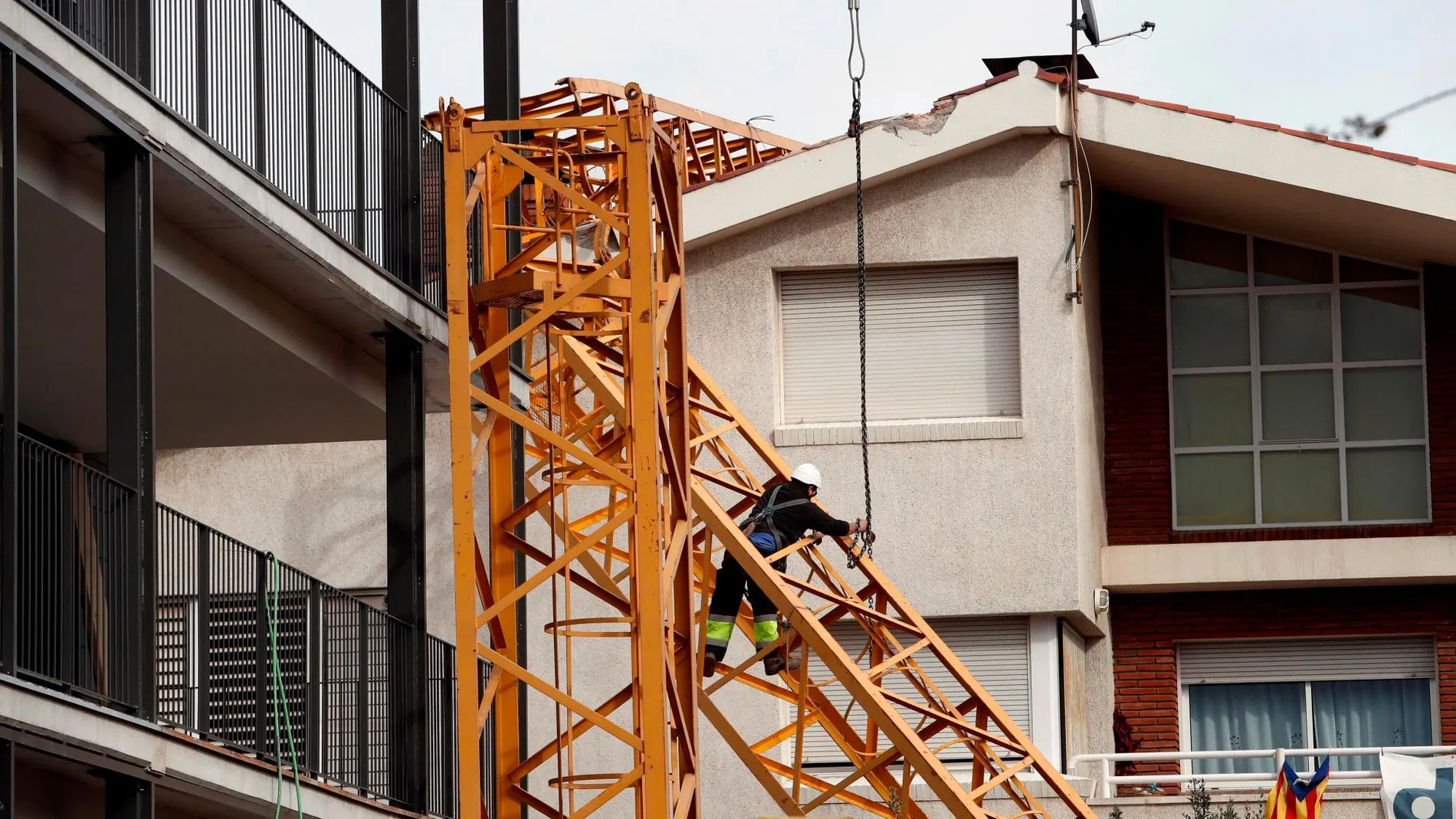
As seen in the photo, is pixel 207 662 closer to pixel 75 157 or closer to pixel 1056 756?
pixel 75 157

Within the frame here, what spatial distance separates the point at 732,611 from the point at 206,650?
7.56 m

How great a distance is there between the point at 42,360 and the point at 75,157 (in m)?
4.37

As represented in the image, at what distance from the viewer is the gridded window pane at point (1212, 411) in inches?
1031

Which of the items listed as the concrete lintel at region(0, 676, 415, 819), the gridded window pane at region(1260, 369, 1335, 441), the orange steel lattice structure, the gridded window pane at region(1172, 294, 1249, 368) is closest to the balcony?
the concrete lintel at region(0, 676, 415, 819)

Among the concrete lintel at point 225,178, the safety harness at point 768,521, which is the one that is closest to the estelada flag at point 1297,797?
the safety harness at point 768,521

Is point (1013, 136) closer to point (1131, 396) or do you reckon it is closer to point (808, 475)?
point (1131, 396)

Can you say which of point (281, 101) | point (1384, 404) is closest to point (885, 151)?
point (1384, 404)

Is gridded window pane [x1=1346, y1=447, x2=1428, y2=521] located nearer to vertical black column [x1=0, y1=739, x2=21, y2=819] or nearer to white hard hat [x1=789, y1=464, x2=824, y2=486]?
white hard hat [x1=789, y1=464, x2=824, y2=486]

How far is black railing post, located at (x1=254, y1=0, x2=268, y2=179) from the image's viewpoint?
1548 cm

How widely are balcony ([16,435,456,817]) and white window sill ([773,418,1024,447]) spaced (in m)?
6.59

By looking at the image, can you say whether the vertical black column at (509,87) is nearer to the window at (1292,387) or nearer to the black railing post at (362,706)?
the black railing post at (362,706)

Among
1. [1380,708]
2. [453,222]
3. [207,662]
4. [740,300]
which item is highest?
[740,300]

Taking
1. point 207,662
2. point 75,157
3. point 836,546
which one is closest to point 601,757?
point 836,546

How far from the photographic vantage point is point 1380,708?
25703 millimetres
